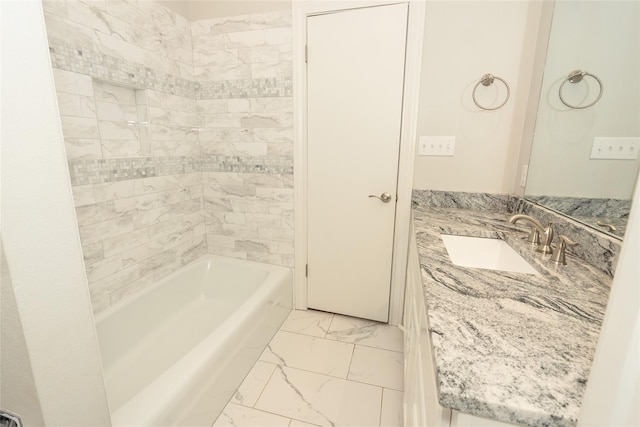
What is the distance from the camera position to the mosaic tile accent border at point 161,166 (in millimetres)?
1453

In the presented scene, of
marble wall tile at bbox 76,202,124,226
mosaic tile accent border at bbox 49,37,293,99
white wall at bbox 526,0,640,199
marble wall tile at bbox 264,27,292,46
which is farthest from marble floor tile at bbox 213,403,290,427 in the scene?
marble wall tile at bbox 264,27,292,46

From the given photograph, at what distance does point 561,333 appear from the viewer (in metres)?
0.60

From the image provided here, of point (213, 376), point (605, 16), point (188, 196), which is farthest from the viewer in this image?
point (188, 196)

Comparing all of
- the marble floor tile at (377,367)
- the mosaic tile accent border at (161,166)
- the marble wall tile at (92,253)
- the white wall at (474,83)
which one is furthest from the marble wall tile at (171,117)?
the marble floor tile at (377,367)

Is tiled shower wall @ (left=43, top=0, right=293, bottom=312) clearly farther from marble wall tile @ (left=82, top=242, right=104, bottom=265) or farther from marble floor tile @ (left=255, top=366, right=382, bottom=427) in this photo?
marble floor tile @ (left=255, top=366, right=382, bottom=427)

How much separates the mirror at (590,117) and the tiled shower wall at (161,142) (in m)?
1.50

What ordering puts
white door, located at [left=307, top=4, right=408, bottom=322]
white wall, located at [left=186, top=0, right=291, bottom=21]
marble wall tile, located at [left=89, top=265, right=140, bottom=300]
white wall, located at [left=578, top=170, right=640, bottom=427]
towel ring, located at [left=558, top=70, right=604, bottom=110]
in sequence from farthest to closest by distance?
white wall, located at [left=186, top=0, right=291, bottom=21]
white door, located at [left=307, top=4, right=408, bottom=322]
marble wall tile, located at [left=89, top=265, right=140, bottom=300]
towel ring, located at [left=558, top=70, right=604, bottom=110]
white wall, located at [left=578, top=170, right=640, bottom=427]

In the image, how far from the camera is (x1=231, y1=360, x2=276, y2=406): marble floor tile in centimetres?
149

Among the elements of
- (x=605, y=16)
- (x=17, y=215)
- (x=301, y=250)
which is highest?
(x=605, y=16)

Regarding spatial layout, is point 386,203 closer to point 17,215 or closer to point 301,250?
point 301,250

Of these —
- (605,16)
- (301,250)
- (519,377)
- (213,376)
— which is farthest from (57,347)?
(605,16)

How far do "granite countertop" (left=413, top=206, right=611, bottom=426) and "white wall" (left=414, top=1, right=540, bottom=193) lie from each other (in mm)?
905

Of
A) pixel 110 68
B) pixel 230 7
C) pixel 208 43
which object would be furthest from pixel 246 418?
pixel 230 7

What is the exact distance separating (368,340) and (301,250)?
31.2 inches
